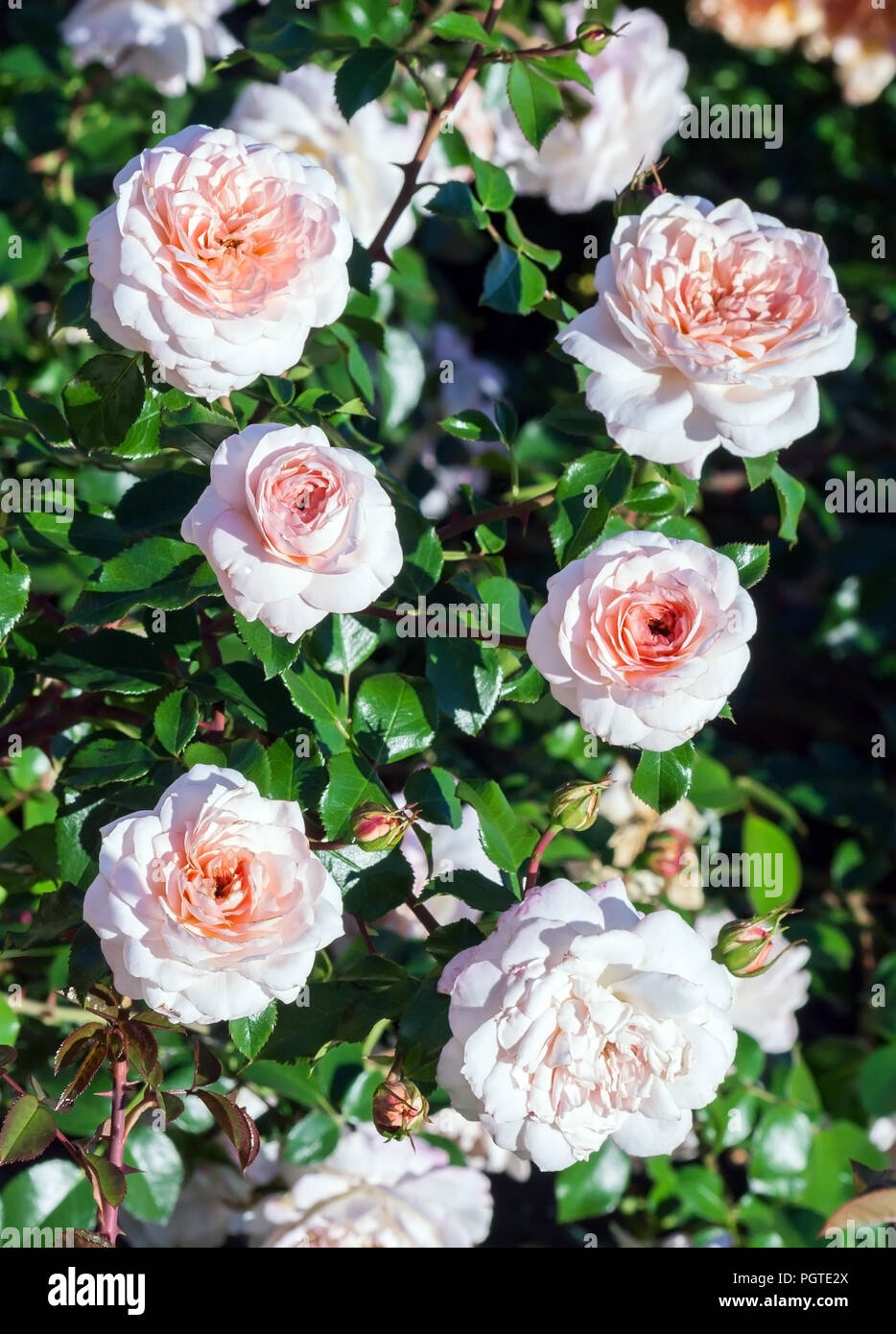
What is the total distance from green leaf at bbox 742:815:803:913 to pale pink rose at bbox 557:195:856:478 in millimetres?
662

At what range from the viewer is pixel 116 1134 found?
2.61 ft

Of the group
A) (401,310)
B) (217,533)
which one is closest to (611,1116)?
(217,533)

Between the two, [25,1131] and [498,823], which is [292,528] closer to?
[498,823]

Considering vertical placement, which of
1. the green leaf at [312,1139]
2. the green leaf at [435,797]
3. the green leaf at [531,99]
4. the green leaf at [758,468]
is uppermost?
the green leaf at [531,99]

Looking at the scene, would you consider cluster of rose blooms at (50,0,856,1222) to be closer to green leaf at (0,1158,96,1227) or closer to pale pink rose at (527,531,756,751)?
pale pink rose at (527,531,756,751)

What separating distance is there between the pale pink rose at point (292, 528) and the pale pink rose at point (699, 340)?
7.3 inches

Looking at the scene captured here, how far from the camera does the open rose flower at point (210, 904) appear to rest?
0.67 metres

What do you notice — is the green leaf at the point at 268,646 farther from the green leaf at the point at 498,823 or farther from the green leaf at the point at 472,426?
the green leaf at the point at 472,426

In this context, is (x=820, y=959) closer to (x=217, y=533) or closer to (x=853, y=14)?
(x=217, y=533)

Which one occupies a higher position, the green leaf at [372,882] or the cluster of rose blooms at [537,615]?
the cluster of rose blooms at [537,615]

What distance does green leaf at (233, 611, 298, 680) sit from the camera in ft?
2.43

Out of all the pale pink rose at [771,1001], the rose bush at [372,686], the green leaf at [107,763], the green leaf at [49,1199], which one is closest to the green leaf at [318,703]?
the rose bush at [372,686]

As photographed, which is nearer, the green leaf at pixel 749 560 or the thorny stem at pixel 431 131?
the green leaf at pixel 749 560

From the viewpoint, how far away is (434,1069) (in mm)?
814
